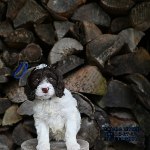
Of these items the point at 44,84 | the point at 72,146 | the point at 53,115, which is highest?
the point at 44,84

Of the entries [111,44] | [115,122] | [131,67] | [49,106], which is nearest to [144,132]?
[115,122]

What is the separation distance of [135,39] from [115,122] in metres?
1.12

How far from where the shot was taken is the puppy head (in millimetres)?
1348

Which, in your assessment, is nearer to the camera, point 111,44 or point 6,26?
point 111,44

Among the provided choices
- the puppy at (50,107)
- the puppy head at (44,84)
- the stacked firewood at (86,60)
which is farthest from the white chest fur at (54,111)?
the stacked firewood at (86,60)

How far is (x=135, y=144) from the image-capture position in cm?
216

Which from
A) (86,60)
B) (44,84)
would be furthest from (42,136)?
(86,60)

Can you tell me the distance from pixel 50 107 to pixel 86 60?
94cm

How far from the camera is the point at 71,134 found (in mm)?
1401

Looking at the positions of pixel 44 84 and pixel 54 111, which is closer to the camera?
pixel 44 84

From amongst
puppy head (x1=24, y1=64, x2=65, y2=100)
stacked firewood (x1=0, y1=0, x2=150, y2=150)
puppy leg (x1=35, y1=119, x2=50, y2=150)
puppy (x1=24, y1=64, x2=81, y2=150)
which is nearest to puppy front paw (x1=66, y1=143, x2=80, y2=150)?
puppy (x1=24, y1=64, x2=81, y2=150)

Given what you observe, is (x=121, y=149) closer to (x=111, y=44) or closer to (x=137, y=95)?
(x=137, y=95)

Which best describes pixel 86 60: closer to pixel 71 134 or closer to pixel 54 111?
pixel 54 111

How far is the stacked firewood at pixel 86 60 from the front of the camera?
80.2 inches
